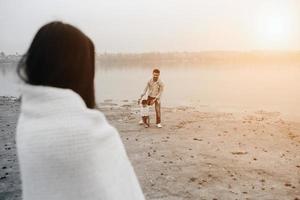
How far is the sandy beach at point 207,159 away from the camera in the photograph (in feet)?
22.1

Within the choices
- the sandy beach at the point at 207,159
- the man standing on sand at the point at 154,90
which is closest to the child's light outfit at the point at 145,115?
the sandy beach at the point at 207,159

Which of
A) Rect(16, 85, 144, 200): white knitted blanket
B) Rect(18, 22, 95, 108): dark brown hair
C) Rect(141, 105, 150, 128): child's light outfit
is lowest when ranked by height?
Rect(141, 105, 150, 128): child's light outfit

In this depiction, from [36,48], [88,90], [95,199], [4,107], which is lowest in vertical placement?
[4,107]

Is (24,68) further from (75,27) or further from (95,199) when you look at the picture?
(95,199)

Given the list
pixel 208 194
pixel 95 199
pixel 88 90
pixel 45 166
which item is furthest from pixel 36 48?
pixel 208 194

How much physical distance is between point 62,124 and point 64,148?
0.27 feet

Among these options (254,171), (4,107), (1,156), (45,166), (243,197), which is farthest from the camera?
(4,107)

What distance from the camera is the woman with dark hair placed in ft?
5.36

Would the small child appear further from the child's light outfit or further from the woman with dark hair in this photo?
the woman with dark hair

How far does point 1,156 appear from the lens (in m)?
8.79

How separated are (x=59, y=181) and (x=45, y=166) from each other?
75mm

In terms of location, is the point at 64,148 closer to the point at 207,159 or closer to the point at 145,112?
the point at 207,159

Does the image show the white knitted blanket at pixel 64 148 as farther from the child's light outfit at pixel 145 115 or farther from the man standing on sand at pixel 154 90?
the child's light outfit at pixel 145 115

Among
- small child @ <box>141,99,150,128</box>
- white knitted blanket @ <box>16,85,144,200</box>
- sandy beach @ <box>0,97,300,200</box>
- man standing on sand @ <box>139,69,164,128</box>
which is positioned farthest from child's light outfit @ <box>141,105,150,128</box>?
white knitted blanket @ <box>16,85,144,200</box>
